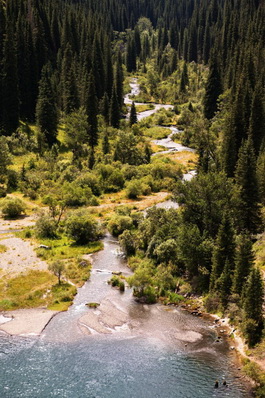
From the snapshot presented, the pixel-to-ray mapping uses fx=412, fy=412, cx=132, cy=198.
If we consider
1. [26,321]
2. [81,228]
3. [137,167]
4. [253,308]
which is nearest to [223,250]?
[253,308]

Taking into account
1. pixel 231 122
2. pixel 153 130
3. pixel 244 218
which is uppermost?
pixel 231 122

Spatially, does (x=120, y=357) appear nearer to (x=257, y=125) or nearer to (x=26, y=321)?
(x=26, y=321)

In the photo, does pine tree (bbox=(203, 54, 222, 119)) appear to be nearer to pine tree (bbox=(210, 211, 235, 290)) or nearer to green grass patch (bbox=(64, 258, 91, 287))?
green grass patch (bbox=(64, 258, 91, 287))

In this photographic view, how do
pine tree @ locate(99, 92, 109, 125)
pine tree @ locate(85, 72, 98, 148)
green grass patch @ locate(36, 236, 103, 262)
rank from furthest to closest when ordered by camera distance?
pine tree @ locate(99, 92, 109, 125)
pine tree @ locate(85, 72, 98, 148)
green grass patch @ locate(36, 236, 103, 262)

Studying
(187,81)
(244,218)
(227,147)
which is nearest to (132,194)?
(227,147)

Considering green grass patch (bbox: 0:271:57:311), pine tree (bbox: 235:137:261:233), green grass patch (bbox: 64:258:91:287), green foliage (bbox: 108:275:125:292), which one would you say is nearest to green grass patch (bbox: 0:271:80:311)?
green grass patch (bbox: 0:271:57:311)

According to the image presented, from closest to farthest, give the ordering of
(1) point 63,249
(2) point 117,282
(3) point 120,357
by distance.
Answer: (3) point 120,357, (2) point 117,282, (1) point 63,249

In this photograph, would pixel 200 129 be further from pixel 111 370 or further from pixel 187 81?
pixel 111 370
